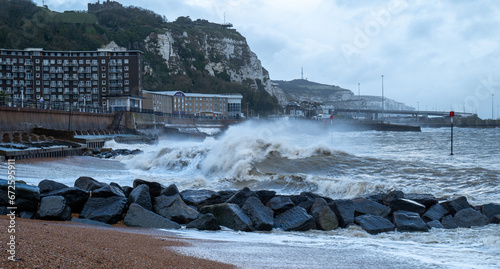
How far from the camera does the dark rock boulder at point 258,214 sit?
9.16m

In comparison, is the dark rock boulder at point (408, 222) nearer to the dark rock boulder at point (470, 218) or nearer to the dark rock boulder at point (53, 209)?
the dark rock boulder at point (470, 218)

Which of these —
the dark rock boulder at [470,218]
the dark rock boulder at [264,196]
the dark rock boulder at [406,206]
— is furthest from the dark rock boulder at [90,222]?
the dark rock boulder at [470,218]

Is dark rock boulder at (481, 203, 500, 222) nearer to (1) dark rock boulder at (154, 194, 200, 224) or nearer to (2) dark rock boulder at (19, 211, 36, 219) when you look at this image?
(1) dark rock boulder at (154, 194, 200, 224)

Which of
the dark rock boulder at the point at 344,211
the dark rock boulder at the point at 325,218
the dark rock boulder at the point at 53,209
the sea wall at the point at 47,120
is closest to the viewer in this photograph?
the dark rock boulder at the point at 53,209

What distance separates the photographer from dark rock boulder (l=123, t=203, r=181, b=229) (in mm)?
8922

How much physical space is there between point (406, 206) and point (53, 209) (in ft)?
24.9

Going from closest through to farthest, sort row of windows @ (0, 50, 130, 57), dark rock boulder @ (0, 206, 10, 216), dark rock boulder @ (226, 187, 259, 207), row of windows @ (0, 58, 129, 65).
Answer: dark rock boulder @ (0, 206, 10, 216) → dark rock boulder @ (226, 187, 259, 207) → row of windows @ (0, 58, 129, 65) → row of windows @ (0, 50, 130, 57)

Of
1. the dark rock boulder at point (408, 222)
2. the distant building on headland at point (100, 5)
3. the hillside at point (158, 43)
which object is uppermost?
the distant building on headland at point (100, 5)

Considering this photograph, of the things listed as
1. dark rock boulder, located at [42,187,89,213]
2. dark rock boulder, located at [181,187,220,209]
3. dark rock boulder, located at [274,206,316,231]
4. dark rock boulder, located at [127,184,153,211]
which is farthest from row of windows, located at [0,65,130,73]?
dark rock boulder, located at [274,206,316,231]

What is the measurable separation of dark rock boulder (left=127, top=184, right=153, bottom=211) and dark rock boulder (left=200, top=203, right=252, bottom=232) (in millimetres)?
1484


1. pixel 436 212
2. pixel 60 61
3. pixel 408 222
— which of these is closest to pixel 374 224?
pixel 408 222

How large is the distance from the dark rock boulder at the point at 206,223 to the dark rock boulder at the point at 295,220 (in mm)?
1343

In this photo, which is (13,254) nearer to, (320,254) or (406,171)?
(320,254)

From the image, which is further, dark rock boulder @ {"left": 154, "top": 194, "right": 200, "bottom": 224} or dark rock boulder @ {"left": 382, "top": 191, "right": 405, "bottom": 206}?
dark rock boulder @ {"left": 382, "top": 191, "right": 405, "bottom": 206}
